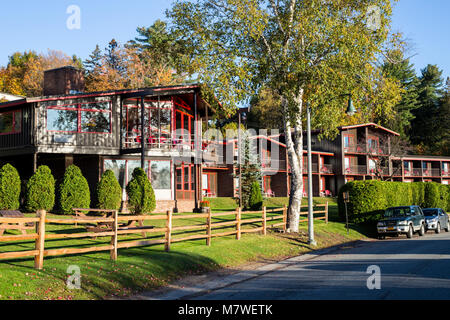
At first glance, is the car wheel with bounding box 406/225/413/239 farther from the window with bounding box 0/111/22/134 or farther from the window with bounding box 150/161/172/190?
the window with bounding box 0/111/22/134

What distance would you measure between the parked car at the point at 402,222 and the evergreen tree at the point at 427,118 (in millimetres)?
54675

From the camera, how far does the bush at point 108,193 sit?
25000mm

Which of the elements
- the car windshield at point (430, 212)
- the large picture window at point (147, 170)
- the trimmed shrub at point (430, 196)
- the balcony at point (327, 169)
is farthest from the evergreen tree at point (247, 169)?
the balcony at point (327, 169)

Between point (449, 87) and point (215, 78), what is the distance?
71.8 meters

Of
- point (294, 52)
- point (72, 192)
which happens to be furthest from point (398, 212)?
point (72, 192)

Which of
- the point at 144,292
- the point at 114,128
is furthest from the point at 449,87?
the point at 144,292

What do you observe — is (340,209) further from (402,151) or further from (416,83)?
(416,83)

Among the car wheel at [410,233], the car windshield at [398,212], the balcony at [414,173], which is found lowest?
the car wheel at [410,233]

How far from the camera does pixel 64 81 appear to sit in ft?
111

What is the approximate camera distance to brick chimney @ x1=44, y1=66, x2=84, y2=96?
111 ft

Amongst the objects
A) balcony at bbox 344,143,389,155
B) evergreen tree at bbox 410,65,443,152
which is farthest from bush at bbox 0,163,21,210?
evergreen tree at bbox 410,65,443,152

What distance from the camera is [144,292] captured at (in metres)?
10.9

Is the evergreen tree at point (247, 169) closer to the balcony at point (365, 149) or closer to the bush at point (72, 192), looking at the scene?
the bush at point (72, 192)

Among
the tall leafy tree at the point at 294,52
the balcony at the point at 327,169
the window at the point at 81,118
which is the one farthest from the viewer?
the balcony at the point at 327,169
